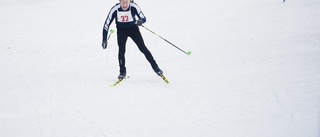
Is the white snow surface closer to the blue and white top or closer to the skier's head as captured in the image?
the blue and white top

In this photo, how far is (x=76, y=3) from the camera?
49.3ft

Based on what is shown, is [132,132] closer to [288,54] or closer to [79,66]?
[79,66]

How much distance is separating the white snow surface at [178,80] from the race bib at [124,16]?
134 cm

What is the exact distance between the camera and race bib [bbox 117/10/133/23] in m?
4.95

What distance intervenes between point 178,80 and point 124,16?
1718 mm

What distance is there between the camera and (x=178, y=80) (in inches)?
220

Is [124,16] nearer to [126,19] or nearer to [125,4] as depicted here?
[126,19]

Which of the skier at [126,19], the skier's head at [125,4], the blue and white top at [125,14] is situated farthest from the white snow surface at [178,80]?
the skier's head at [125,4]

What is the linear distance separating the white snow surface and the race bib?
1.34 meters

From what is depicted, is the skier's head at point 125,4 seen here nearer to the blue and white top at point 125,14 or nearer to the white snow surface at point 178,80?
the blue and white top at point 125,14

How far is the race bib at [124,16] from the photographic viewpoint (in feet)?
16.3

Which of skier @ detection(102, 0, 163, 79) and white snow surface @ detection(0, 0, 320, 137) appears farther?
skier @ detection(102, 0, 163, 79)

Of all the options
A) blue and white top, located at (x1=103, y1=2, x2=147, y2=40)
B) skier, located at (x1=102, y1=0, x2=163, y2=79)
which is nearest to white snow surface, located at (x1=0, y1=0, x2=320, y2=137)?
skier, located at (x1=102, y1=0, x2=163, y2=79)

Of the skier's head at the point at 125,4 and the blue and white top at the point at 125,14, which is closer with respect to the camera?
the skier's head at the point at 125,4
